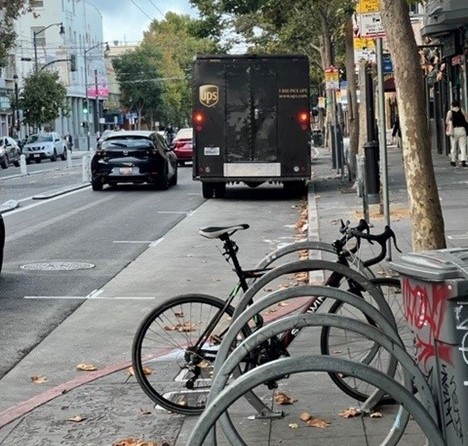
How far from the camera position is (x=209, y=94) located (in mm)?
26125

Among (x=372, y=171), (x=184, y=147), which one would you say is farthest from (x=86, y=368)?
(x=184, y=147)

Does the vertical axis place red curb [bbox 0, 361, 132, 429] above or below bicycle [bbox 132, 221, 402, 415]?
below

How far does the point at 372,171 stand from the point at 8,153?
40459 mm

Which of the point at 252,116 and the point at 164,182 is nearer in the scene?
the point at 252,116

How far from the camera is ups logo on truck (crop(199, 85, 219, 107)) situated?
2611cm

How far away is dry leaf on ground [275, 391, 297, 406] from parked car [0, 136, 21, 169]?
50.4 meters

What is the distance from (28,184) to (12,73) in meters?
52.3

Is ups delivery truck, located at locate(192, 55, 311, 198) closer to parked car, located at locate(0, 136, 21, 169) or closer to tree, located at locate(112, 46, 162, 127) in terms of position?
parked car, located at locate(0, 136, 21, 169)

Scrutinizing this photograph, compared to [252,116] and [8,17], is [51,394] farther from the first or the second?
[8,17]

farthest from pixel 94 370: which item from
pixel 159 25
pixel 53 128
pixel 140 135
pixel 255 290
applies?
pixel 159 25

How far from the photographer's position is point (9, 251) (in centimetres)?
1783

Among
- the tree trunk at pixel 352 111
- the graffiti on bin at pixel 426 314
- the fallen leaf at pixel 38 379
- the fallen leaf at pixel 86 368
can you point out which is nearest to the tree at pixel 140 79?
the tree trunk at pixel 352 111

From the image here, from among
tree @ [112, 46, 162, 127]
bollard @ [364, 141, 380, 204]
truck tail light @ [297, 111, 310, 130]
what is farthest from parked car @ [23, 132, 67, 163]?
tree @ [112, 46, 162, 127]

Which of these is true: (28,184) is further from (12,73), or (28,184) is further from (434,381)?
(12,73)
